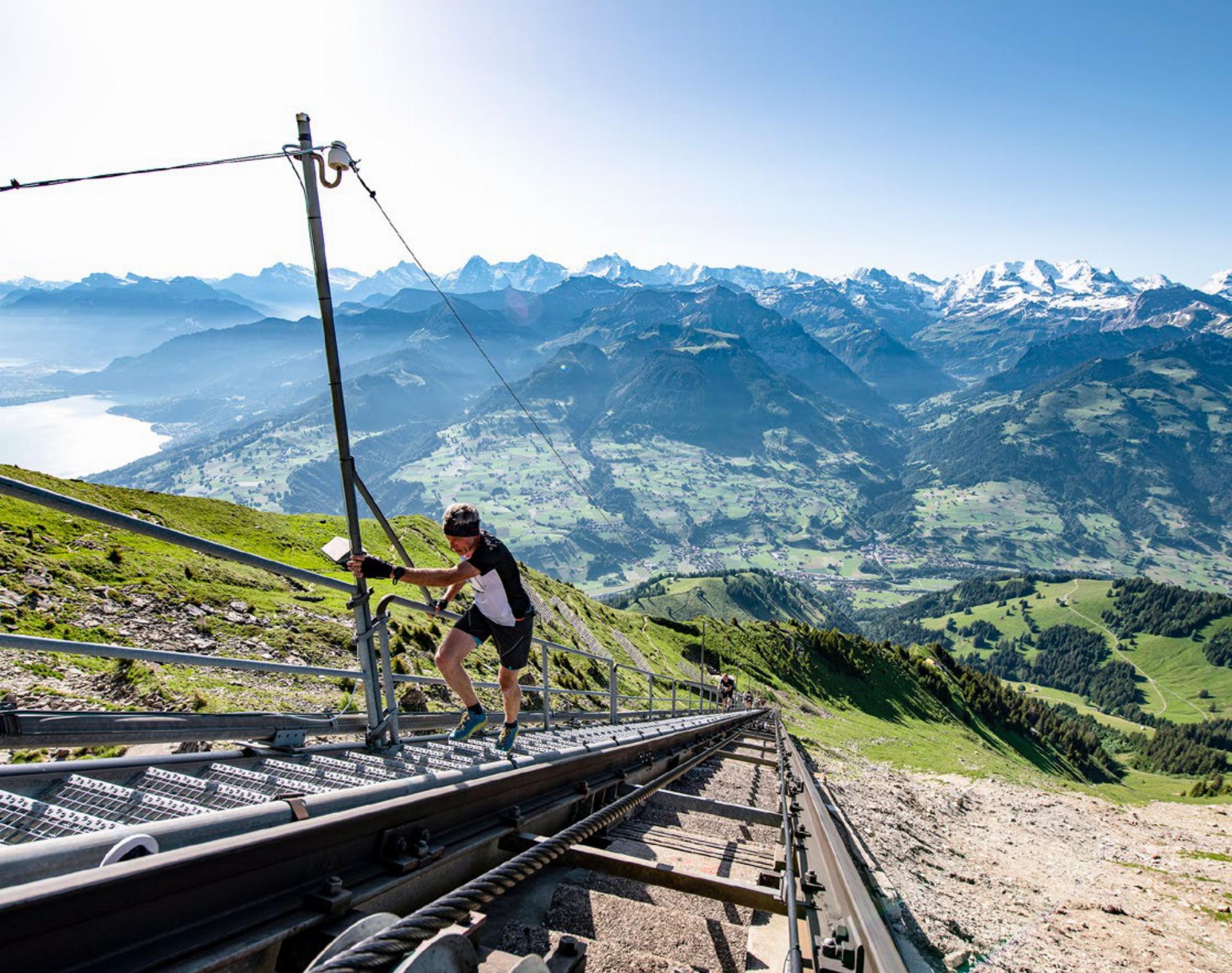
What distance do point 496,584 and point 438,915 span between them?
3647 millimetres

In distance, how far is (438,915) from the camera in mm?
2359

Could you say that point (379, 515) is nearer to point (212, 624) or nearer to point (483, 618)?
point (483, 618)

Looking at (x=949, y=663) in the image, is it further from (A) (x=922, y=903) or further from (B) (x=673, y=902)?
(B) (x=673, y=902)

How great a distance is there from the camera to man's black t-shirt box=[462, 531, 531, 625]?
232 inches

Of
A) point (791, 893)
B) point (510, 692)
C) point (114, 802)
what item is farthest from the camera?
point (510, 692)

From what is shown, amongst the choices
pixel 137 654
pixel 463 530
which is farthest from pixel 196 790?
pixel 463 530

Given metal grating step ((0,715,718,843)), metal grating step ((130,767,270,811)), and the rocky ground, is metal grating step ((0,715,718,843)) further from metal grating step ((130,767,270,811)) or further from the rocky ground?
the rocky ground

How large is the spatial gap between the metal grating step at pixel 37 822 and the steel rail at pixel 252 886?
0.57m

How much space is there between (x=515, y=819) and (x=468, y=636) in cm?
218

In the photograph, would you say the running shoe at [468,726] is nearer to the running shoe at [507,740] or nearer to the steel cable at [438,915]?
the running shoe at [507,740]

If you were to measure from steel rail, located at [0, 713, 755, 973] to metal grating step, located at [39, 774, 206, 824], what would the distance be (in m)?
0.60

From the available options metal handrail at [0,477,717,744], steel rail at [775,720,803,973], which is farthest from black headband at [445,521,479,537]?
steel rail at [775,720,803,973]

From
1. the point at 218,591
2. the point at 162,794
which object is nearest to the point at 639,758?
the point at 162,794

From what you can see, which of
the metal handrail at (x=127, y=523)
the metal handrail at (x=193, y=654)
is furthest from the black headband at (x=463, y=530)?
the metal handrail at (x=127, y=523)
